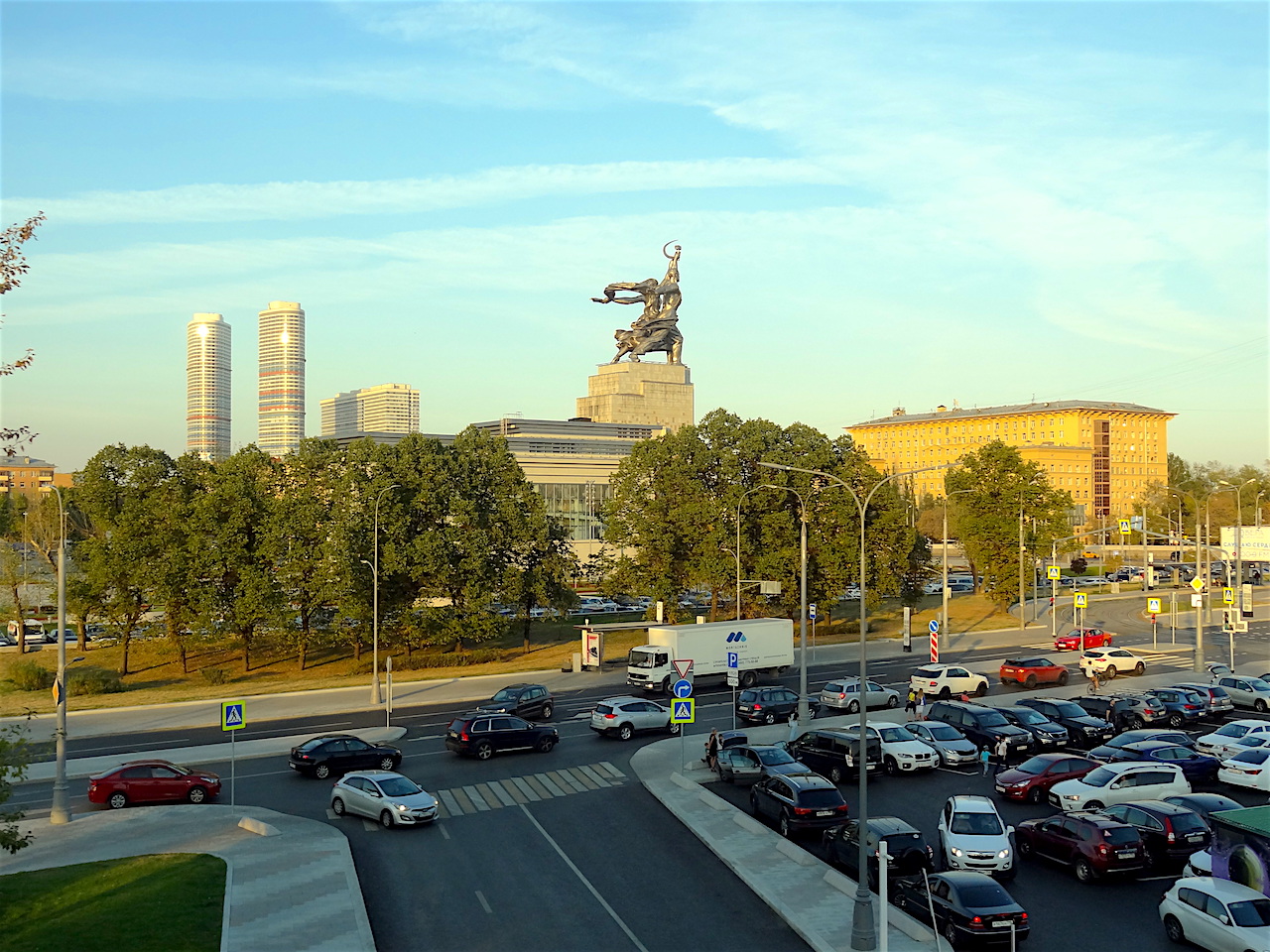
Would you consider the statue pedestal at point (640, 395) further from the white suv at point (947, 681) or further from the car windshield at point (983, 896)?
the car windshield at point (983, 896)

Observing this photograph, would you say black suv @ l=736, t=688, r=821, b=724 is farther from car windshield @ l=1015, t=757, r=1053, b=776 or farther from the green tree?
the green tree

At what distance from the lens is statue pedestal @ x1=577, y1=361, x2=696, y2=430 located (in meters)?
117

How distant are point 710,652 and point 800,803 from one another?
25.0 m

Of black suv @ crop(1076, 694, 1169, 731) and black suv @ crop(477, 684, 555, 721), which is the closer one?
black suv @ crop(1076, 694, 1169, 731)

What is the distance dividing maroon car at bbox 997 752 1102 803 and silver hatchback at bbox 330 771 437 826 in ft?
55.6

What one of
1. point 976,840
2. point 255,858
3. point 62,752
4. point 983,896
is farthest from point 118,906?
point 976,840

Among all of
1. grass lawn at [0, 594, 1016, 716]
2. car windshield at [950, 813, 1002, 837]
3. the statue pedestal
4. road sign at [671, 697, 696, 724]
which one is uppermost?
the statue pedestal

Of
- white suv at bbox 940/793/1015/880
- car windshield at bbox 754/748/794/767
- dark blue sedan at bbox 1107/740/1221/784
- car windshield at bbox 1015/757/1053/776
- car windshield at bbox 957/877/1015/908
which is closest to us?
car windshield at bbox 957/877/1015/908

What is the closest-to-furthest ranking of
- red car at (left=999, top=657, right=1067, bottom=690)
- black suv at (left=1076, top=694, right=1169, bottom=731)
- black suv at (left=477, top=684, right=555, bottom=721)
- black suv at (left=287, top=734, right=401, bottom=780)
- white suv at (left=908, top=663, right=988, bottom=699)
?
black suv at (left=287, top=734, right=401, bottom=780) → black suv at (left=1076, top=694, right=1169, bottom=731) → black suv at (left=477, top=684, right=555, bottom=721) → white suv at (left=908, top=663, right=988, bottom=699) → red car at (left=999, top=657, right=1067, bottom=690)

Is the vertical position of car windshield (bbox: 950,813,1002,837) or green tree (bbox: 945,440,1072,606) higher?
green tree (bbox: 945,440,1072,606)

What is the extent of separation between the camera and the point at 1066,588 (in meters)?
112

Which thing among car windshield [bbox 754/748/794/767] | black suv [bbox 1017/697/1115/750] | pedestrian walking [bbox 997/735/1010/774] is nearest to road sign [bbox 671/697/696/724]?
car windshield [bbox 754/748/794/767]

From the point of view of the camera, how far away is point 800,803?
26625 millimetres

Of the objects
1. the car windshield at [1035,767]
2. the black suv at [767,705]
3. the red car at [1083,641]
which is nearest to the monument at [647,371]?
the red car at [1083,641]
